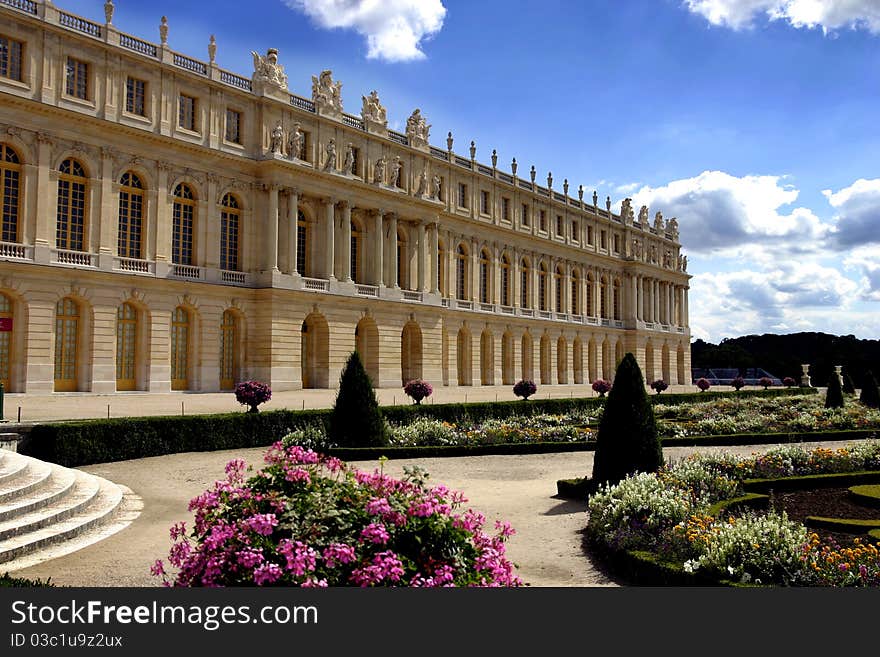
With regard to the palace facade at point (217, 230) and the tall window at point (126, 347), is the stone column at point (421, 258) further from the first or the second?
the tall window at point (126, 347)

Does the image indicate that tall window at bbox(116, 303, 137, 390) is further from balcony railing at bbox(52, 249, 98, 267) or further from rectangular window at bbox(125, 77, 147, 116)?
rectangular window at bbox(125, 77, 147, 116)

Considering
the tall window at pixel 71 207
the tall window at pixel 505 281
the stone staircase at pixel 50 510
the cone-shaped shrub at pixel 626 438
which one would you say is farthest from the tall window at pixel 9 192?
the tall window at pixel 505 281

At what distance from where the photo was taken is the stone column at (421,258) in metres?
49.3

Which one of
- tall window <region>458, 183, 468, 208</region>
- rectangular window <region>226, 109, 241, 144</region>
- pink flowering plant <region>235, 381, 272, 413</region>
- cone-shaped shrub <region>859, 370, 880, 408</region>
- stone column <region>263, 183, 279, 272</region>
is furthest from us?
tall window <region>458, 183, 468, 208</region>

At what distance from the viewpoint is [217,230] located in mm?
38500

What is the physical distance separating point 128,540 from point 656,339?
75.8 metres

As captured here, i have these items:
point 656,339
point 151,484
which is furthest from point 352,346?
point 656,339

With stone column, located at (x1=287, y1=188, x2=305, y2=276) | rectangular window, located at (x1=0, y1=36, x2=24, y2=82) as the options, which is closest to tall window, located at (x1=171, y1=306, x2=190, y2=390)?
stone column, located at (x1=287, y1=188, x2=305, y2=276)

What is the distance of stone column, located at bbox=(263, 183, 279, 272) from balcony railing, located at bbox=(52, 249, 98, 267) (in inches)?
361

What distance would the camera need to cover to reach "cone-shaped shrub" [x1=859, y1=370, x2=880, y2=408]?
3872 cm

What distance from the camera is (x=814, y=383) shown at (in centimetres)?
8700

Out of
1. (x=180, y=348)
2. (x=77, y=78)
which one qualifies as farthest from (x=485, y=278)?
(x=77, y=78)

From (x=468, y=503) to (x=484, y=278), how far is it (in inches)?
1850

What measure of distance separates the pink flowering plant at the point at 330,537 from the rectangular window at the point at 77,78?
32823mm
